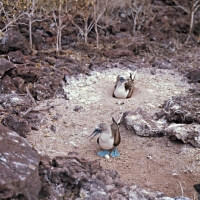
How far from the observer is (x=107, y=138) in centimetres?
512

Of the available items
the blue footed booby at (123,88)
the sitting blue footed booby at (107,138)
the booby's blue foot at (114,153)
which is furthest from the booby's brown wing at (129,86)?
the booby's blue foot at (114,153)

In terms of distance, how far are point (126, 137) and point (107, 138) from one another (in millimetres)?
650

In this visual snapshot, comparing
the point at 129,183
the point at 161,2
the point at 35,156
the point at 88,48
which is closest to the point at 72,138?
the point at 129,183

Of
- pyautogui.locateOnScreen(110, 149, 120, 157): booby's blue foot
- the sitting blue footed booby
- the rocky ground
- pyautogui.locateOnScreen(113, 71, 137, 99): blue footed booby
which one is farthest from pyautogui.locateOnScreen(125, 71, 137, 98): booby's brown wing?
pyautogui.locateOnScreen(110, 149, 120, 157): booby's blue foot

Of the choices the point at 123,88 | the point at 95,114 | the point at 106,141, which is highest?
the point at 106,141

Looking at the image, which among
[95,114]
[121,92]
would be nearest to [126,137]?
[95,114]

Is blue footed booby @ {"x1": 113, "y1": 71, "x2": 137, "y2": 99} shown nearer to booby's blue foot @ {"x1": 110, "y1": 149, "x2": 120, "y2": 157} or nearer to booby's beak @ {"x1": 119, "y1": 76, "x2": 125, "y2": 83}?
booby's beak @ {"x1": 119, "y1": 76, "x2": 125, "y2": 83}

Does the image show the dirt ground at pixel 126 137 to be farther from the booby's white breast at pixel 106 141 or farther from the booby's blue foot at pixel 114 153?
the booby's white breast at pixel 106 141

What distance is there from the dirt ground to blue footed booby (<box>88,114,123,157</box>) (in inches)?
5.0

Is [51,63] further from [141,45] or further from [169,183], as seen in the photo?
[169,183]

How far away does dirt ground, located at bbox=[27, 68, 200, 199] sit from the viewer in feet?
15.7

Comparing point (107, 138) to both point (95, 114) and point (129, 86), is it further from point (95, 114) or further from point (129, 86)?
point (129, 86)

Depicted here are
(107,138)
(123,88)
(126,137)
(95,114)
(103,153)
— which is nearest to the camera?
(107,138)

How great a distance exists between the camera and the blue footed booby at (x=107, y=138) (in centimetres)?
512
